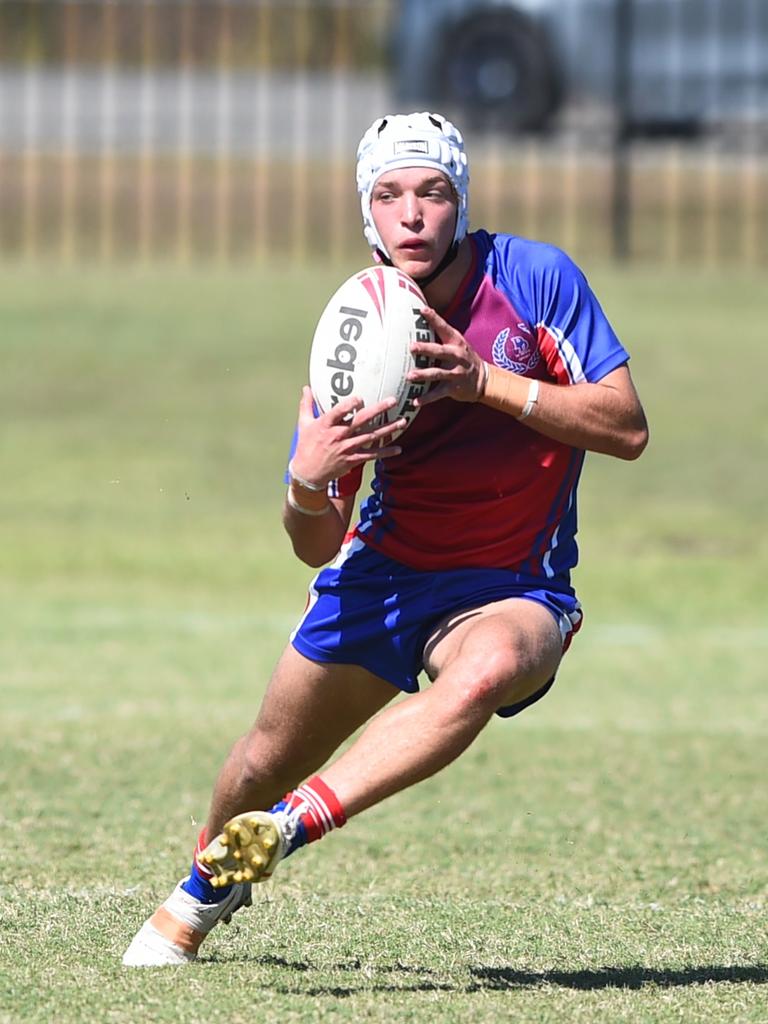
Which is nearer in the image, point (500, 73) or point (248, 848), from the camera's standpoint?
point (248, 848)

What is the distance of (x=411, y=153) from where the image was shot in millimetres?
4973

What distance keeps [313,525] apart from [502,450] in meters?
0.53

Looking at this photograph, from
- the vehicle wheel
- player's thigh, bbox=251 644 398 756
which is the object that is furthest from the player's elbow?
the vehicle wheel

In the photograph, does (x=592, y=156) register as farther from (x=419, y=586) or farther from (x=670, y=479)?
(x=419, y=586)

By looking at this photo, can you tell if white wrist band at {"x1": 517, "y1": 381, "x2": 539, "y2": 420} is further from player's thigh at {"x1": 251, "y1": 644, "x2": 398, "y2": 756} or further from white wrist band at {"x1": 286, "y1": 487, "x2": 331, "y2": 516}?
player's thigh at {"x1": 251, "y1": 644, "x2": 398, "y2": 756}

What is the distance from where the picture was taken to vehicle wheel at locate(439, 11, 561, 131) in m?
20.6

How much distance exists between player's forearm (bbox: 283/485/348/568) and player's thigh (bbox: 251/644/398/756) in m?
0.27

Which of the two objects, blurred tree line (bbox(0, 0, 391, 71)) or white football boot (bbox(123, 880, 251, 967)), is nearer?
white football boot (bbox(123, 880, 251, 967))

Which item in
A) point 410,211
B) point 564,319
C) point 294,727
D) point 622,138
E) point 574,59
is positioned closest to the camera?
point 410,211

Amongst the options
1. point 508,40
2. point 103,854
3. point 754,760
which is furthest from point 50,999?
point 508,40

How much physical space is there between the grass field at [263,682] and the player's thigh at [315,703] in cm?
58

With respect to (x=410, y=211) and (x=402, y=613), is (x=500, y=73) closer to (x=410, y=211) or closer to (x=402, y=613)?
(x=410, y=211)

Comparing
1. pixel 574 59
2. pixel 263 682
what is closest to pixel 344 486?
pixel 263 682

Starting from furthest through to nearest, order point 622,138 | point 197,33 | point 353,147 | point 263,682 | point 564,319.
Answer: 1. point 197,33
2. point 353,147
3. point 622,138
4. point 263,682
5. point 564,319
